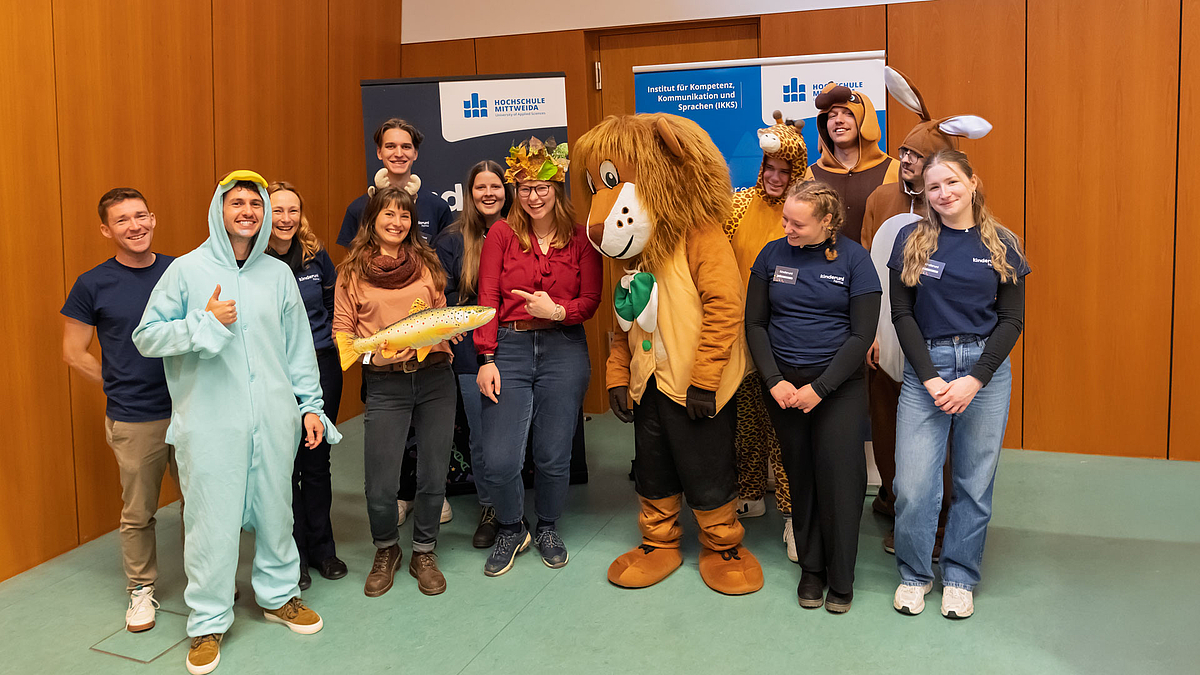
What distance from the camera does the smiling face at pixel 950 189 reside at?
2.91 m

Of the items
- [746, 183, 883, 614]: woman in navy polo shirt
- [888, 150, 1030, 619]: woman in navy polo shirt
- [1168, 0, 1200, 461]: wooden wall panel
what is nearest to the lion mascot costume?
[746, 183, 883, 614]: woman in navy polo shirt

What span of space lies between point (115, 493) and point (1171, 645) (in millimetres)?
4088

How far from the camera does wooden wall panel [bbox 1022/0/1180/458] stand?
4.61 meters

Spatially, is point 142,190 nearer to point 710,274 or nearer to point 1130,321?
point 710,274

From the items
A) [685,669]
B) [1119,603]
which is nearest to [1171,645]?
[1119,603]

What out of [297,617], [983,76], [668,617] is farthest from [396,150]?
[983,76]

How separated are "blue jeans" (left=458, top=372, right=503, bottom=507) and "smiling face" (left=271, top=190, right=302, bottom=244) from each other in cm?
101

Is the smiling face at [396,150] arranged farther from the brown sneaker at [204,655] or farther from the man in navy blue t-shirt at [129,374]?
the brown sneaker at [204,655]

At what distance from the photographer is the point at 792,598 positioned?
321 centimetres

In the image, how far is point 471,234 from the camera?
12.3 feet

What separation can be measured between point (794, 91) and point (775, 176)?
1.47 meters

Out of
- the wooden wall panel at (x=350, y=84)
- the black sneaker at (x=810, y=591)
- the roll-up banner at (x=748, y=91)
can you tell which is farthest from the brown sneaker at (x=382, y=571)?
the roll-up banner at (x=748, y=91)

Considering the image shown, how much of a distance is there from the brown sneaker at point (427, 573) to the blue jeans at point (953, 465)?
1.65 metres

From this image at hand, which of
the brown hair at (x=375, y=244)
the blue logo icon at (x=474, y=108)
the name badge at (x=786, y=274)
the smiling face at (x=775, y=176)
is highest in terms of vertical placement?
the blue logo icon at (x=474, y=108)
